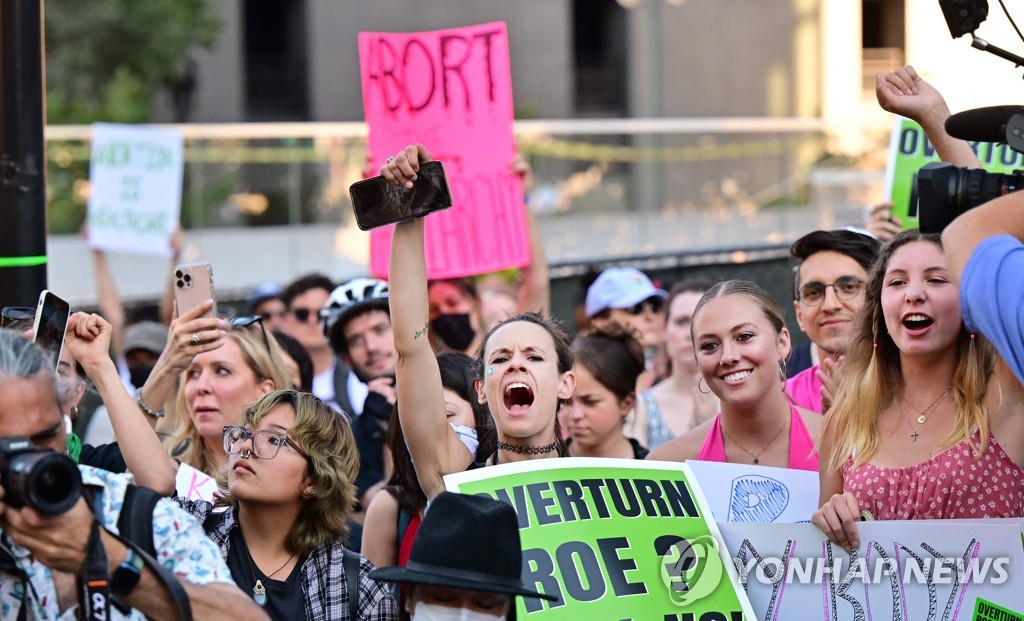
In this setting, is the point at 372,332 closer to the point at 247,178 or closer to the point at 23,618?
the point at 23,618

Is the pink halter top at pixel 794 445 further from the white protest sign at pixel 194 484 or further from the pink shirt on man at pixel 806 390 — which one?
the white protest sign at pixel 194 484

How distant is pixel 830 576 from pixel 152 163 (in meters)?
6.39

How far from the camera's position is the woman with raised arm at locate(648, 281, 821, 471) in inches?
173

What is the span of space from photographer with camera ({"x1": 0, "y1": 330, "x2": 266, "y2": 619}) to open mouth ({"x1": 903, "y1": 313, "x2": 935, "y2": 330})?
1.85 m

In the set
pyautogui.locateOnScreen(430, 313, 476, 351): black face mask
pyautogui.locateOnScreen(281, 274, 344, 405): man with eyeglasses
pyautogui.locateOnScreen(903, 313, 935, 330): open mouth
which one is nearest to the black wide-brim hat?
pyautogui.locateOnScreen(903, 313, 935, 330): open mouth

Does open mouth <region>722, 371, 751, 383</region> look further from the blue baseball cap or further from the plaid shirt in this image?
the blue baseball cap

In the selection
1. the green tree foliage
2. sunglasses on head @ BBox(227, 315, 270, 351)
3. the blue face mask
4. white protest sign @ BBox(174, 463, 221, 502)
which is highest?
the green tree foliage

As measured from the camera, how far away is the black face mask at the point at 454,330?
6.75 m

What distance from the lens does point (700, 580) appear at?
3549 mm

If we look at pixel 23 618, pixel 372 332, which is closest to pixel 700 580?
pixel 23 618

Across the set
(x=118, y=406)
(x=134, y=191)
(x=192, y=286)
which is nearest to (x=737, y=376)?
(x=192, y=286)

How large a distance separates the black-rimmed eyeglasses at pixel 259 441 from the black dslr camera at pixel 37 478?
4.18 ft

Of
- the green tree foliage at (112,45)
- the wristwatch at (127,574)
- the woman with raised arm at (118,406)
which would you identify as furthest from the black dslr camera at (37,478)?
the green tree foliage at (112,45)

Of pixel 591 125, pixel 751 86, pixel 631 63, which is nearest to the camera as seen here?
pixel 591 125
